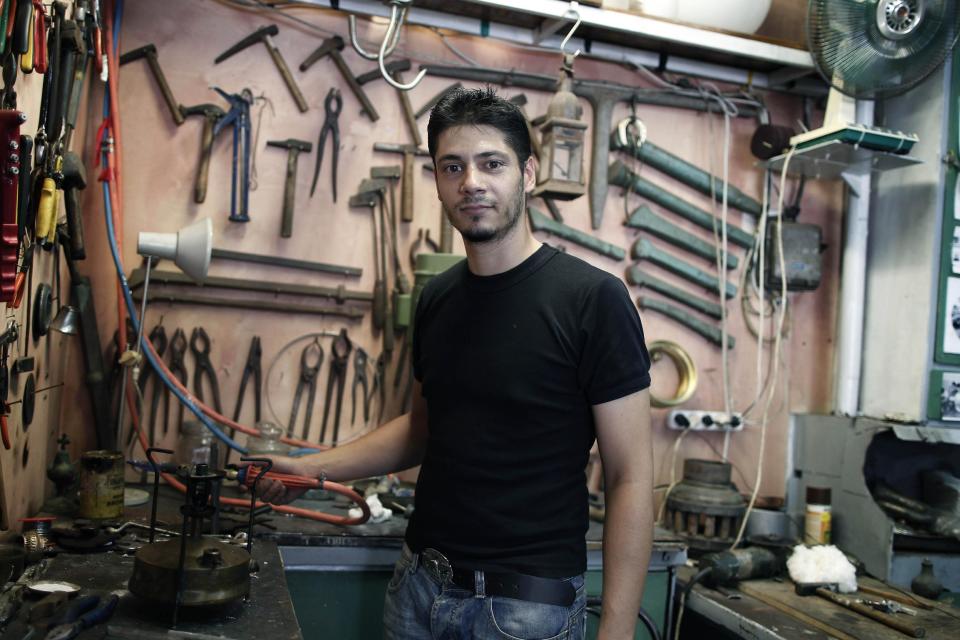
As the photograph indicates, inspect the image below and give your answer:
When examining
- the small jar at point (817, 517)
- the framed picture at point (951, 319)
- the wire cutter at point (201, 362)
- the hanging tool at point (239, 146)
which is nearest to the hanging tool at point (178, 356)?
the wire cutter at point (201, 362)

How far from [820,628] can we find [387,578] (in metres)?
1.20

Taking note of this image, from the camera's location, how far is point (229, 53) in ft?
9.34

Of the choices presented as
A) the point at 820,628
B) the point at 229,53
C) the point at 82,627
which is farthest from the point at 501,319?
the point at 229,53

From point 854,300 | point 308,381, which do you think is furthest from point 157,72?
point 854,300

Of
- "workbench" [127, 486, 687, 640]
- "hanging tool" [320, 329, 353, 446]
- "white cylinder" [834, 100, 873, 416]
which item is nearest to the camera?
"workbench" [127, 486, 687, 640]

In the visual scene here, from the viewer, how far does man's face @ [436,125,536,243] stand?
1.71m

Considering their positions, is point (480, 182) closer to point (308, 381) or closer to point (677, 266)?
point (308, 381)

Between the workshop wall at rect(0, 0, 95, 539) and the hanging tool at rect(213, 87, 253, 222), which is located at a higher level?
the hanging tool at rect(213, 87, 253, 222)

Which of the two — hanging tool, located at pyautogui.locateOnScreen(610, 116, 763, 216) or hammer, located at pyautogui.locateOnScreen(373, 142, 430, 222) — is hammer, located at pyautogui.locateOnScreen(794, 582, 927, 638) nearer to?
hanging tool, located at pyautogui.locateOnScreen(610, 116, 763, 216)

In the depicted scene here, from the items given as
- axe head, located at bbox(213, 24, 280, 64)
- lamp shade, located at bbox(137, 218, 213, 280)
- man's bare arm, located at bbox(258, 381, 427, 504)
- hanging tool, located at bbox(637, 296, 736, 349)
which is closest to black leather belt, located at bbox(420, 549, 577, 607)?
man's bare arm, located at bbox(258, 381, 427, 504)

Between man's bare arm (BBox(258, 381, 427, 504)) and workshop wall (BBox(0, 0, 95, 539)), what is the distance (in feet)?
1.92

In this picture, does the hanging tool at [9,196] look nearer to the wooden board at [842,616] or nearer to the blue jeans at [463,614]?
the blue jeans at [463,614]

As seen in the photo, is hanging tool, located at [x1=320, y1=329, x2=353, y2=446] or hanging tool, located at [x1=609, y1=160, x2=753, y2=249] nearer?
hanging tool, located at [x1=320, y1=329, x2=353, y2=446]

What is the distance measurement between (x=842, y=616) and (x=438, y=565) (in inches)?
54.4
